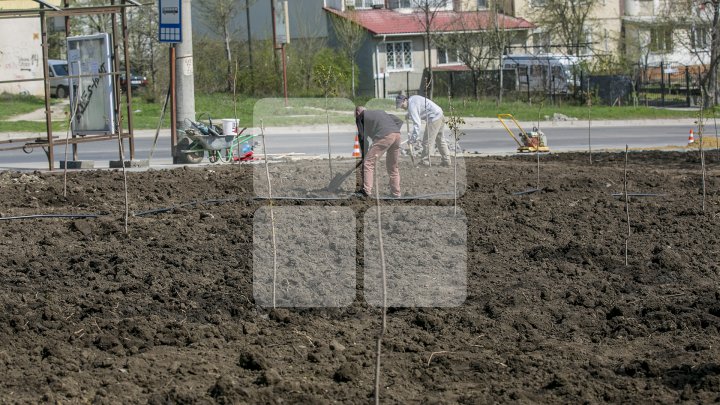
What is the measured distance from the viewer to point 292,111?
24641 millimetres

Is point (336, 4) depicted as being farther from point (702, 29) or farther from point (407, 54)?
point (702, 29)

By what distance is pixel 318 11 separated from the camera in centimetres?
4916

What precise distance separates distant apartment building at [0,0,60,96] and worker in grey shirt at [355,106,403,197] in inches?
1356

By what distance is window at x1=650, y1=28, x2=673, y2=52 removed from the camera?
148 ft

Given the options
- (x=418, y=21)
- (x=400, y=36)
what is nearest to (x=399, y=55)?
(x=400, y=36)

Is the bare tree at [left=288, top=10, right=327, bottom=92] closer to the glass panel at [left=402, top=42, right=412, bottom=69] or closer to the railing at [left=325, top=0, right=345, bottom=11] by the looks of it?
the railing at [left=325, top=0, right=345, bottom=11]

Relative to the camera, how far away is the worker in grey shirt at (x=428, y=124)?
46.7 feet

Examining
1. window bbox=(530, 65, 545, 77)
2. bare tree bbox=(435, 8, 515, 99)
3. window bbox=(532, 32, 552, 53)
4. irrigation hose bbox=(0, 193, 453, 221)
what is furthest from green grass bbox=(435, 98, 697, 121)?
irrigation hose bbox=(0, 193, 453, 221)

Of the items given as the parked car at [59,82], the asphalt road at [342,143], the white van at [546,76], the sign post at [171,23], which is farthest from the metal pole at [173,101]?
the parked car at [59,82]

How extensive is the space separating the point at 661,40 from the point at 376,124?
3781 centimetres

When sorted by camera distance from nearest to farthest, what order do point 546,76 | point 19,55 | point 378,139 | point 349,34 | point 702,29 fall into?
1. point 378,139
2. point 702,29
3. point 546,76
4. point 19,55
5. point 349,34

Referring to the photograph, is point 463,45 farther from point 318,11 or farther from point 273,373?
point 273,373

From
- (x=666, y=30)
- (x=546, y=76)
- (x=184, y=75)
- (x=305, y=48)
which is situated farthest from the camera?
(x=666, y=30)

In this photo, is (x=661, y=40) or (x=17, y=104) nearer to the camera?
(x=17, y=104)
